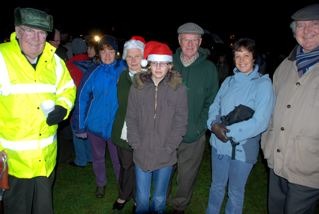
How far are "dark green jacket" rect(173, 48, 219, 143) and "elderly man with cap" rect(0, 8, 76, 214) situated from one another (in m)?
1.44

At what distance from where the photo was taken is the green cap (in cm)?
294

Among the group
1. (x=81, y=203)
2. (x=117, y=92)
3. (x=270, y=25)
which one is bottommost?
(x=81, y=203)

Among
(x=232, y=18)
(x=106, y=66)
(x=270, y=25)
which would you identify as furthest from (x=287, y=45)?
(x=106, y=66)

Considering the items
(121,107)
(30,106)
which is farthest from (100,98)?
(30,106)

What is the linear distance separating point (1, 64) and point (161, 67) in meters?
1.59

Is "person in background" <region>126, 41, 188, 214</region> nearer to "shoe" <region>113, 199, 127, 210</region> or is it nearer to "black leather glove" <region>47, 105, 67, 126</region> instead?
"black leather glove" <region>47, 105, 67, 126</region>

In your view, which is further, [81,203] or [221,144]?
[81,203]

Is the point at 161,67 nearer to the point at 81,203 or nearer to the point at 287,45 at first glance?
the point at 81,203

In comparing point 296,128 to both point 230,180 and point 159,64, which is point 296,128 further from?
point 159,64

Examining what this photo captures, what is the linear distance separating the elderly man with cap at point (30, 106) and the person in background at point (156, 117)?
0.75 metres

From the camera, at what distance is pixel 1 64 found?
288 centimetres

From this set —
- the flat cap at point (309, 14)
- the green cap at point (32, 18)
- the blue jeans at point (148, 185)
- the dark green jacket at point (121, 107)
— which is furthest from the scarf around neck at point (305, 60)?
the green cap at point (32, 18)

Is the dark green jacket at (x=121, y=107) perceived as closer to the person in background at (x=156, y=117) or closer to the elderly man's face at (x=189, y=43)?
the person in background at (x=156, y=117)

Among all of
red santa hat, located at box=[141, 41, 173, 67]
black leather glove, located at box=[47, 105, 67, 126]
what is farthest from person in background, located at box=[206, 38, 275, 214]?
black leather glove, located at box=[47, 105, 67, 126]
